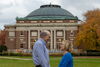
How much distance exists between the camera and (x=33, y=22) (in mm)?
98562

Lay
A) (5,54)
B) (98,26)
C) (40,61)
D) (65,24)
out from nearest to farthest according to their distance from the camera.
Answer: (40,61) < (98,26) < (5,54) < (65,24)

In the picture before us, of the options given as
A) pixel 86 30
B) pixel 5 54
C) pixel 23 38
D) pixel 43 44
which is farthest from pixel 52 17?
pixel 43 44

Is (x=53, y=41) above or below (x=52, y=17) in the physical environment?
below

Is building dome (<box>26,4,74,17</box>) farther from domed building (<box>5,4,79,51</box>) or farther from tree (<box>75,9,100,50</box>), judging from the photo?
tree (<box>75,9,100,50</box>)

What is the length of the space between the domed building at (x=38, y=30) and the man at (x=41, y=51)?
8522 cm

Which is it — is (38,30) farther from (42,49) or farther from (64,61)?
(42,49)

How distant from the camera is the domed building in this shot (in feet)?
315

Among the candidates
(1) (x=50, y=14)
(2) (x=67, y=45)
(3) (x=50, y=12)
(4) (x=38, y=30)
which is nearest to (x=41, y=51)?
(2) (x=67, y=45)

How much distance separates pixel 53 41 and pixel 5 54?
81.0 feet

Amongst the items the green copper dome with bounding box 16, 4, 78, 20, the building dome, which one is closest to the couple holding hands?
the green copper dome with bounding box 16, 4, 78, 20

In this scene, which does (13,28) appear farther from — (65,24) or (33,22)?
(65,24)

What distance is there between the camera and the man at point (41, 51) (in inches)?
394

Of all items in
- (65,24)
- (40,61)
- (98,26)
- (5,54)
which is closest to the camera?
(40,61)

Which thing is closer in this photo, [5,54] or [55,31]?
[5,54]
